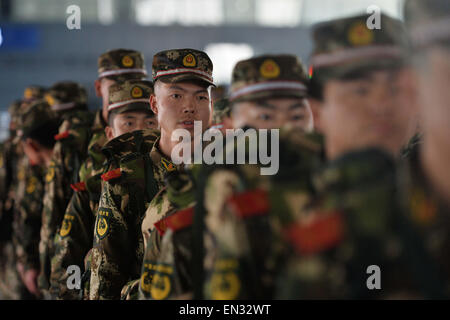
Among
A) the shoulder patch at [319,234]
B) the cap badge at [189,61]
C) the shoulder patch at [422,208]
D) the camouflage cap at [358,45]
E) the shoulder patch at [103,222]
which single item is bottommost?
the shoulder patch at [319,234]

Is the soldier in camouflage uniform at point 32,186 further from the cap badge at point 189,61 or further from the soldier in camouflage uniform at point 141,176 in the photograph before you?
the cap badge at point 189,61

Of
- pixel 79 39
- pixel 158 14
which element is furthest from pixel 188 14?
pixel 79 39

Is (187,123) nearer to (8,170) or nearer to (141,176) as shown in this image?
(141,176)

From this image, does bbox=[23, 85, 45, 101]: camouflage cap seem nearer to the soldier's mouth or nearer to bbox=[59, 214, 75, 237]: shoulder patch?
bbox=[59, 214, 75, 237]: shoulder patch

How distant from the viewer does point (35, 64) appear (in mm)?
12312

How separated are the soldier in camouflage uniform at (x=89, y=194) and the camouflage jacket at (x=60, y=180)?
445 millimetres

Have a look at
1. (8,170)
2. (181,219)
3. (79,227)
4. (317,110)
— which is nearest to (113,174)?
(79,227)

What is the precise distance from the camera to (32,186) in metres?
3.85

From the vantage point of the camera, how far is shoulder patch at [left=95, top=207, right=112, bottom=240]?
208 centimetres

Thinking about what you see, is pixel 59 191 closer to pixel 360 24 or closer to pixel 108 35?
pixel 360 24

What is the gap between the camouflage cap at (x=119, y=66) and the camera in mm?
3287

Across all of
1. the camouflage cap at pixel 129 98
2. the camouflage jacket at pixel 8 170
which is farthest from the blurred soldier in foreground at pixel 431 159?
the camouflage jacket at pixel 8 170

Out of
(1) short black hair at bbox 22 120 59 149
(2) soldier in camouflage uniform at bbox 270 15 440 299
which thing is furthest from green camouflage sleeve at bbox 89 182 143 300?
(1) short black hair at bbox 22 120 59 149

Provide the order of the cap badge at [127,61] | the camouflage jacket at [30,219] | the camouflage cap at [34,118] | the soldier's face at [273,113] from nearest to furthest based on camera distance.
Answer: the soldier's face at [273,113] → the cap badge at [127,61] → the camouflage cap at [34,118] → the camouflage jacket at [30,219]
